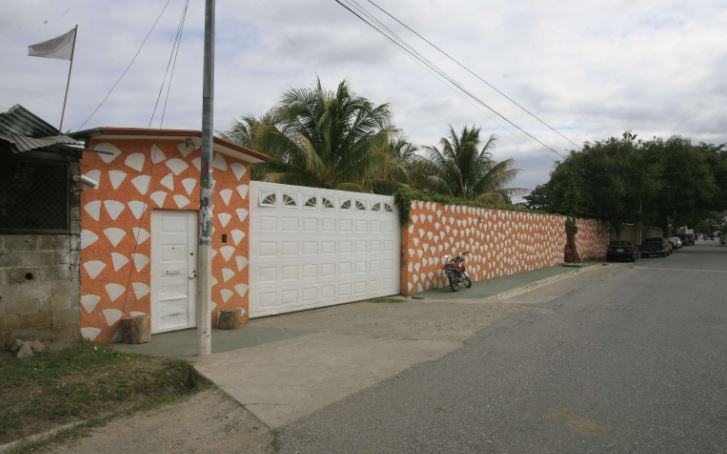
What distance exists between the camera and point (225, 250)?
9.16 meters

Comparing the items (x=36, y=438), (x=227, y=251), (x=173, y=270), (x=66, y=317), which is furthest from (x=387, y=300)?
(x=36, y=438)

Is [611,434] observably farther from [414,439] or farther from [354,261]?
[354,261]

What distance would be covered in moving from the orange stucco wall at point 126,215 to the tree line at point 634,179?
25.0 meters

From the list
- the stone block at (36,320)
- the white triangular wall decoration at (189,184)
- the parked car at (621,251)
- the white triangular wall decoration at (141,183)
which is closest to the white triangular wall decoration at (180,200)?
the white triangular wall decoration at (189,184)

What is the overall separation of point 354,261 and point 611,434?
8291mm

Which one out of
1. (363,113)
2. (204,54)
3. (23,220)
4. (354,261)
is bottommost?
(354,261)

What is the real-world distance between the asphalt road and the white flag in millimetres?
6360

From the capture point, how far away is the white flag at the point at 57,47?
748 cm

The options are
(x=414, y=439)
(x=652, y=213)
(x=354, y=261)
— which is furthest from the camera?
(x=652, y=213)

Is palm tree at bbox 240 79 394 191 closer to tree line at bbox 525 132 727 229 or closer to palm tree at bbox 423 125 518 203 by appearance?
palm tree at bbox 423 125 518 203

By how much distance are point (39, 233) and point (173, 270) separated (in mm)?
1986

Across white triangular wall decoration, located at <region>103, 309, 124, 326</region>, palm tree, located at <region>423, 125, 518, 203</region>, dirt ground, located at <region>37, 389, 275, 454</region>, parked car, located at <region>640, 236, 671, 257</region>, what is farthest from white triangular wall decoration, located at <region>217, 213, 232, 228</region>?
parked car, located at <region>640, 236, 671, 257</region>

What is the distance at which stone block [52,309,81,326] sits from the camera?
7184 millimetres

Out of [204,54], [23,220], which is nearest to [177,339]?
[23,220]
